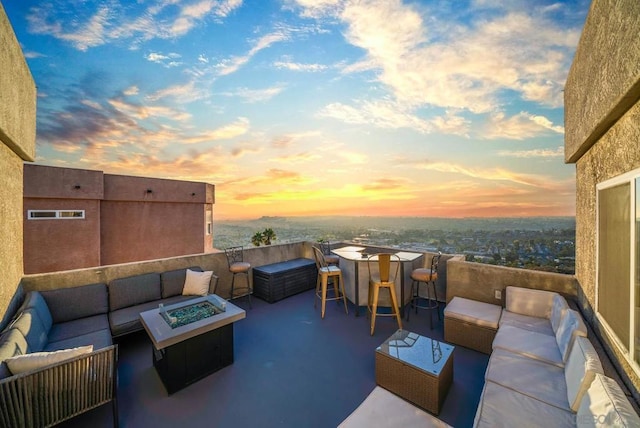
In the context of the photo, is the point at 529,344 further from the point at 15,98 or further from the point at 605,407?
the point at 15,98

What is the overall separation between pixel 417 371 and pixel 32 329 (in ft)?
13.1

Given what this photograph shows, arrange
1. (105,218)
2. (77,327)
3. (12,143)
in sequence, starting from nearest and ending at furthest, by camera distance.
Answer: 1. (12,143)
2. (77,327)
3. (105,218)

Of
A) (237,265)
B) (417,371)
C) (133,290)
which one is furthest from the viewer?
(237,265)

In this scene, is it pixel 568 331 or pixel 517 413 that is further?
pixel 568 331

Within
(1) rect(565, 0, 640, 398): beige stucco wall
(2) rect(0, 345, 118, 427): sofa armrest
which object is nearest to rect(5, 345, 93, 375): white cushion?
(2) rect(0, 345, 118, 427): sofa armrest

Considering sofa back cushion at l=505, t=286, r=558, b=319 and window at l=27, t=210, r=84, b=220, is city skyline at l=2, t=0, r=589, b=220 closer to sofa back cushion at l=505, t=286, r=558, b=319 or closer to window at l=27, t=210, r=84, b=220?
sofa back cushion at l=505, t=286, r=558, b=319

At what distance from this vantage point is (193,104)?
6.74m

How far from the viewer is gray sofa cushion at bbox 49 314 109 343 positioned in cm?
286

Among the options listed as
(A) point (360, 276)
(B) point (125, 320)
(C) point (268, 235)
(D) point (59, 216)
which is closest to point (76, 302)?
(B) point (125, 320)

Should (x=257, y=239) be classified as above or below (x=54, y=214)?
below

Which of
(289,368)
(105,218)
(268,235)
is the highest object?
(105,218)

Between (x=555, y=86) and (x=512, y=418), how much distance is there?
215 inches

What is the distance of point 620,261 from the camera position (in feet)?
6.12

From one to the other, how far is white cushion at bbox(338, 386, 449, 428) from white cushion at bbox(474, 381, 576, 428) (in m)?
0.35
